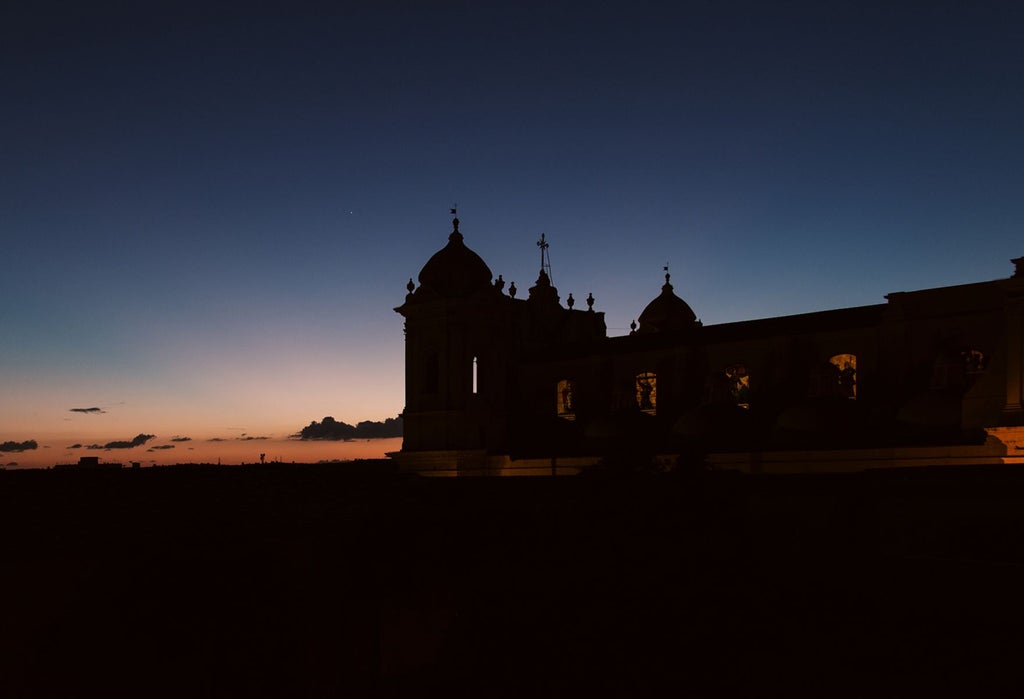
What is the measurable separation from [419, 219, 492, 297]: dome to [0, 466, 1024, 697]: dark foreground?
11.5 m

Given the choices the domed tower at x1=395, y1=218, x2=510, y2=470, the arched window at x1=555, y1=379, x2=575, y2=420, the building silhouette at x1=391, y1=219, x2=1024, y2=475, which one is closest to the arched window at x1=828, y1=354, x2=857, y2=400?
the building silhouette at x1=391, y1=219, x2=1024, y2=475

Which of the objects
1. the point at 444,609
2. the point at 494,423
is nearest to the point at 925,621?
the point at 444,609

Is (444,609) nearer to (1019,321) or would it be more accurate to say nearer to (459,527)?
(459,527)

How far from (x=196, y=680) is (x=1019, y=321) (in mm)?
24924

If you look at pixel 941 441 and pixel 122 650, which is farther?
pixel 941 441

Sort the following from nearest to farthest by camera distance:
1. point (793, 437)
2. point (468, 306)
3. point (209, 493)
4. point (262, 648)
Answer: point (262, 648)
point (793, 437)
point (209, 493)
point (468, 306)

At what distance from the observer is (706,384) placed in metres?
44.9

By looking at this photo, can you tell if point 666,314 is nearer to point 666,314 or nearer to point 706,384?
point 666,314

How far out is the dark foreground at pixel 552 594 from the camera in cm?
2152

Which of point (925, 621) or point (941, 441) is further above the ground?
point (941, 441)

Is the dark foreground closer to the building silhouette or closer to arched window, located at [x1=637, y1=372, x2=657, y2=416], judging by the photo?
the building silhouette

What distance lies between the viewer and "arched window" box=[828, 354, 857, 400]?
41062 millimetres

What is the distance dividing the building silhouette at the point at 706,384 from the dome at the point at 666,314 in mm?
3169

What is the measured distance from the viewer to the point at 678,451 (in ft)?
135
